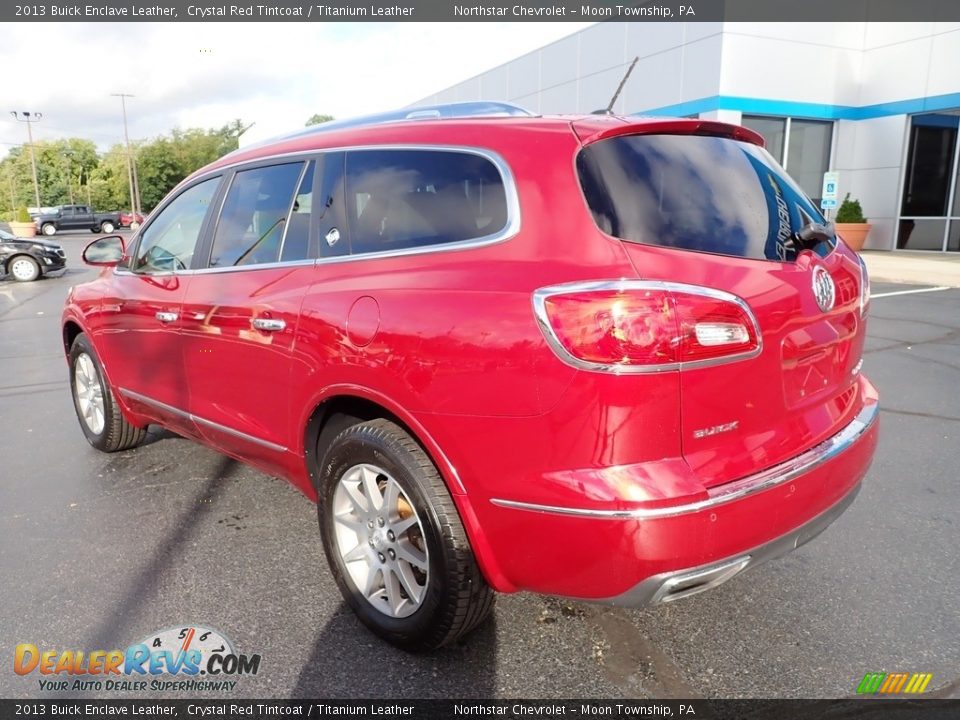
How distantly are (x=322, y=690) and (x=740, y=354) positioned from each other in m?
1.74

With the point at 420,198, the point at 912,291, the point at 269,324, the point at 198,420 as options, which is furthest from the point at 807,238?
the point at 912,291

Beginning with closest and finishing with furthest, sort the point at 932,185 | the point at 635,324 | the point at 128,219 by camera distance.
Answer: the point at 635,324 → the point at 932,185 → the point at 128,219

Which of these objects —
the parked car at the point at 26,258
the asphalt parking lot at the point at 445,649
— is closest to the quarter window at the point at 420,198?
the asphalt parking lot at the point at 445,649

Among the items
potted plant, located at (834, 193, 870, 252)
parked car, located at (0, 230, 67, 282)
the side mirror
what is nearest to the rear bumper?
the side mirror

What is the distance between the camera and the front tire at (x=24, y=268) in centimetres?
1723

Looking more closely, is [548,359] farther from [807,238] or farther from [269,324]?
[269,324]

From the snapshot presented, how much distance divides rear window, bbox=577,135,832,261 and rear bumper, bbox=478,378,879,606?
73 centimetres

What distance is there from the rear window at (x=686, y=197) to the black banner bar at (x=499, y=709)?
57.0 inches

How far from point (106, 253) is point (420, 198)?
2.77m

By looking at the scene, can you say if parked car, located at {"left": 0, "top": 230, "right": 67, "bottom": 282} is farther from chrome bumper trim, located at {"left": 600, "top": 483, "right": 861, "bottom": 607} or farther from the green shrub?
the green shrub

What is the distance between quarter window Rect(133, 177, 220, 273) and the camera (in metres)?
3.70

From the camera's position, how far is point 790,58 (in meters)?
19.3

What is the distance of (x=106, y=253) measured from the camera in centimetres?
437

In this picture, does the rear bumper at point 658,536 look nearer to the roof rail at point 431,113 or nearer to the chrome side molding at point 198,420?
A: the chrome side molding at point 198,420
